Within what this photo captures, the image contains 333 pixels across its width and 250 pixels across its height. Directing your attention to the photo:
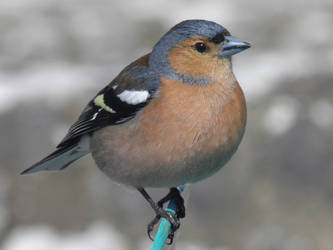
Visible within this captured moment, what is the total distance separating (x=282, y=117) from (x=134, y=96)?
2.73 meters

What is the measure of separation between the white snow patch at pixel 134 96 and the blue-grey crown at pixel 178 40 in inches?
4.8

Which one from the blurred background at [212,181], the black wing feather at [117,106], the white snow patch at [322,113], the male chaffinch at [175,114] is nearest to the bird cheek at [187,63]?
the male chaffinch at [175,114]

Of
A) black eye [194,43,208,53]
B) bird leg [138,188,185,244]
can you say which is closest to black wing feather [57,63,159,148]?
black eye [194,43,208,53]

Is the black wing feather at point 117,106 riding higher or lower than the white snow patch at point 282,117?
higher

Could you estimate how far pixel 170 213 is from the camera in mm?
3238

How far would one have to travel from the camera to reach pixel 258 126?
563cm

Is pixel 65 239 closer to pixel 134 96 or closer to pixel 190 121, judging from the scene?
pixel 134 96

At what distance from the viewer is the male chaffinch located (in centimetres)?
288

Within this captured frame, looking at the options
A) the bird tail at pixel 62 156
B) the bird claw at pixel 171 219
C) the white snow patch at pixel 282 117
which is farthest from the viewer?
the white snow patch at pixel 282 117

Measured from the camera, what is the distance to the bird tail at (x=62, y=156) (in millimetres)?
3387

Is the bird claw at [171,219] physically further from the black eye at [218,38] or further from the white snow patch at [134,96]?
the black eye at [218,38]

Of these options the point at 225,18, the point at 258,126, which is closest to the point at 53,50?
the point at 225,18

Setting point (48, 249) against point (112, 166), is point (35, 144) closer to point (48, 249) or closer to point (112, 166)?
point (48, 249)

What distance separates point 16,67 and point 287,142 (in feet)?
8.22
